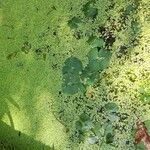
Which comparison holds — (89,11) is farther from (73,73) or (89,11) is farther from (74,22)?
(73,73)

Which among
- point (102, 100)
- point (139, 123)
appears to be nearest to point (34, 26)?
point (102, 100)

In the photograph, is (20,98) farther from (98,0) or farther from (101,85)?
(98,0)

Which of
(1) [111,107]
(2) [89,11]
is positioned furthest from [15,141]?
(2) [89,11]

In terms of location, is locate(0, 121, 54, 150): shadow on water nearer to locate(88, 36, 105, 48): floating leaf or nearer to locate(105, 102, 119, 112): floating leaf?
locate(105, 102, 119, 112): floating leaf

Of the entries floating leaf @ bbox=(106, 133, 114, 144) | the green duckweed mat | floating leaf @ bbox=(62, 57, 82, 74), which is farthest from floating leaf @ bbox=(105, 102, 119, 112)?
floating leaf @ bbox=(62, 57, 82, 74)

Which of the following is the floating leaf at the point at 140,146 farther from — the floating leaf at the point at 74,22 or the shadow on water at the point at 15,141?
the floating leaf at the point at 74,22

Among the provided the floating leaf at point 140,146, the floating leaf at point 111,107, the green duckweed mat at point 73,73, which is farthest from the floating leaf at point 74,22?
the floating leaf at point 140,146

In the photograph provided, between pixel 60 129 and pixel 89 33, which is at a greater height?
pixel 89 33
